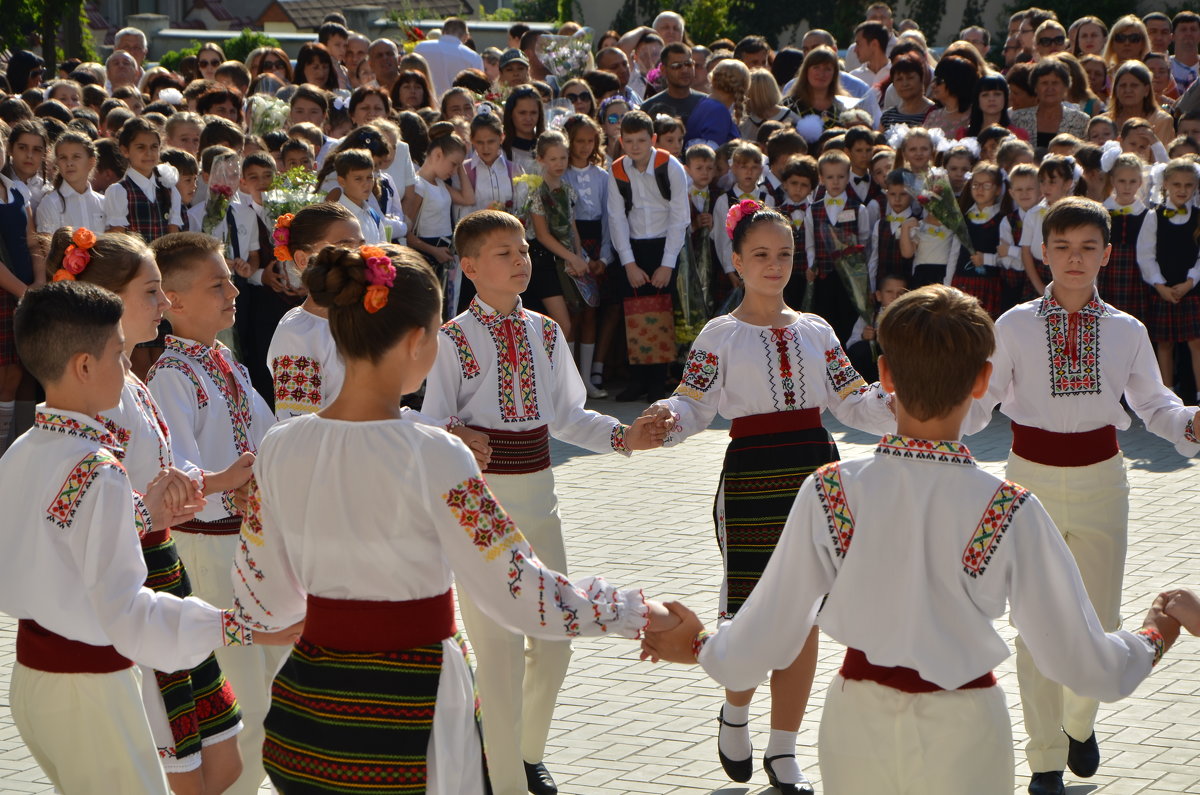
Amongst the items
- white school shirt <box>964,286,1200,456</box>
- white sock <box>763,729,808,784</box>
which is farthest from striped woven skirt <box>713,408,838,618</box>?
white school shirt <box>964,286,1200,456</box>

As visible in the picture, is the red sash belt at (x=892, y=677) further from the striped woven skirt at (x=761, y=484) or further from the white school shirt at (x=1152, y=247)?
the white school shirt at (x=1152, y=247)

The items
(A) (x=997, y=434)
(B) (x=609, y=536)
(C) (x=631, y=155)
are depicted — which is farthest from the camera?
A: (C) (x=631, y=155)

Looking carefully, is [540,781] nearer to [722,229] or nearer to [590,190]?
[590,190]

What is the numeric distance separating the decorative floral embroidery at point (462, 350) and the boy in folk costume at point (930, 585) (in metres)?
2.10

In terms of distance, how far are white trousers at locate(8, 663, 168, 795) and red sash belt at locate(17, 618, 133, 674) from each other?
2 cm

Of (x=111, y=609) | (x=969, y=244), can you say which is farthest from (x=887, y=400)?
(x=969, y=244)

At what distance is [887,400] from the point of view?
17.7 feet

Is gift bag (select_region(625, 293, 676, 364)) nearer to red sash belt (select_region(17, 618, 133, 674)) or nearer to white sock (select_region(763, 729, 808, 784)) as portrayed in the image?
white sock (select_region(763, 729, 808, 784))

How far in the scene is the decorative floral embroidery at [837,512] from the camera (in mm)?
3496

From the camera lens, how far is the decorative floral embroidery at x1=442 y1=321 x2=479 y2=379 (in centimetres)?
544

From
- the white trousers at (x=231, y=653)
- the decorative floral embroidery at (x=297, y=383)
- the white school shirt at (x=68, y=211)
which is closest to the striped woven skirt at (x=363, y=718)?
the white trousers at (x=231, y=653)

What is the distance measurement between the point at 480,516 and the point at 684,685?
3019 mm

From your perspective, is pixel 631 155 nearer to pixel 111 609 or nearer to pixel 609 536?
pixel 609 536

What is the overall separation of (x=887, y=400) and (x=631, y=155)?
648cm
